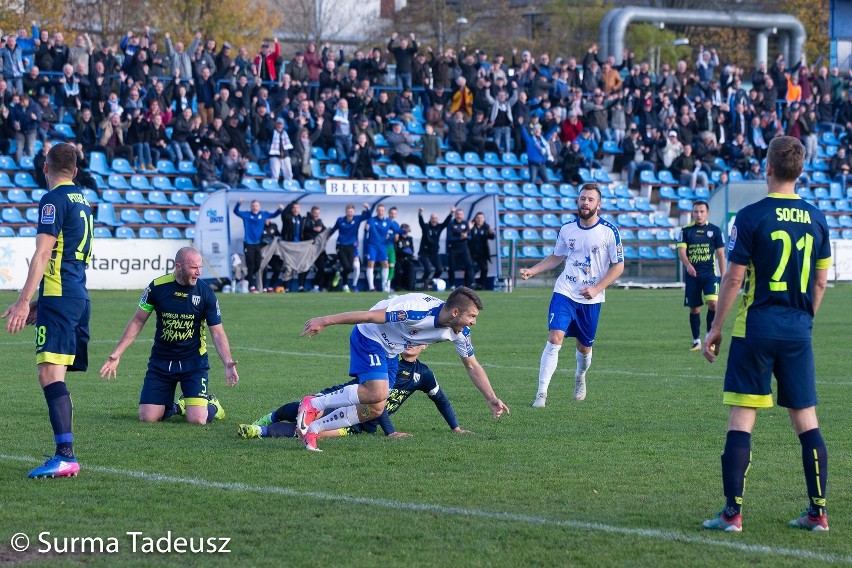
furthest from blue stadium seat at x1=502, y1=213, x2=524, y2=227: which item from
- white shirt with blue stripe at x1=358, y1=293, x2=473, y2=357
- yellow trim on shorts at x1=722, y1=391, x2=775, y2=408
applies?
yellow trim on shorts at x1=722, y1=391, x2=775, y2=408

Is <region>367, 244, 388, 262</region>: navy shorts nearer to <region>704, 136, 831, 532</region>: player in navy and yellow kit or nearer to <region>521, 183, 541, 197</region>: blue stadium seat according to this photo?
<region>521, 183, 541, 197</region>: blue stadium seat

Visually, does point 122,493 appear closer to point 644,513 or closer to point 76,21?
point 644,513

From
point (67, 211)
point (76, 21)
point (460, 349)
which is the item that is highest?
point (76, 21)

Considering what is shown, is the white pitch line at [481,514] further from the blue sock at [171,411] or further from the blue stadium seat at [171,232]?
the blue stadium seat at [171,232]

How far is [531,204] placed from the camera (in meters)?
36.9

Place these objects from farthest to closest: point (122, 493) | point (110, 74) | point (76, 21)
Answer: point (76, 21) → point (110, 74) → point (122, 493)

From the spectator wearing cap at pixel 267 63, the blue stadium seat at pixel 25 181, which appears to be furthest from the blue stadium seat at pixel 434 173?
the blue stadium seat at pixel 25 181

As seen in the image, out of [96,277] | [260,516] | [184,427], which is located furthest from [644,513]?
[96,277]

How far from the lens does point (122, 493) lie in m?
7.18

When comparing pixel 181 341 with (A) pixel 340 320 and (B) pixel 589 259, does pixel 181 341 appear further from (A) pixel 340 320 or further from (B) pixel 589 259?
(B) pixel 589 259

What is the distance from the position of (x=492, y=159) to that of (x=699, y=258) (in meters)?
20.6

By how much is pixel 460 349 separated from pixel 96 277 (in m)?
21.4

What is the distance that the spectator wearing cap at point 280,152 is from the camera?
3341 cm

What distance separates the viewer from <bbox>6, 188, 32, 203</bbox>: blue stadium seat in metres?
30.3
